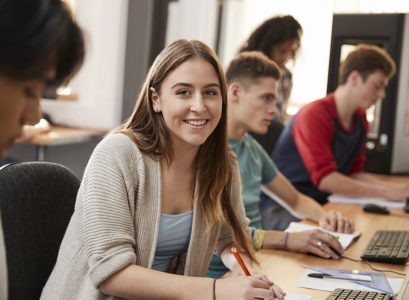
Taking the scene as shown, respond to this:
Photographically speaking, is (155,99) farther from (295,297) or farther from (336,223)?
(336,223)

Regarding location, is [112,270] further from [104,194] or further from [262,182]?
[262,182]

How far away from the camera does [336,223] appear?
6.36 feet

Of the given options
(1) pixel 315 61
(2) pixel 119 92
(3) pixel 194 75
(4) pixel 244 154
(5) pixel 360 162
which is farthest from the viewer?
(2) pixel 119 92

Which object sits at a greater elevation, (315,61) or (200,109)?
(315,61)

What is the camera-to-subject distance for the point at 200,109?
138cm

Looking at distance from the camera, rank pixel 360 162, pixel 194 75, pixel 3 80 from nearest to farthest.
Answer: pixel 3 80 < pixel 194 75 < pixel 360 162

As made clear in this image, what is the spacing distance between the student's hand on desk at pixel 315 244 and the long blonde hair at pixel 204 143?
177 millimetres

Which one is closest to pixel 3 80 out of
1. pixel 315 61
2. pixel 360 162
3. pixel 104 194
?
pixel 104 194

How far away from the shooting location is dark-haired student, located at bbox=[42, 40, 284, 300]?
1.19 meters

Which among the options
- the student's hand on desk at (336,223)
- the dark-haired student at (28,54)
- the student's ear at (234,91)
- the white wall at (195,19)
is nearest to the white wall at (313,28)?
the white wall at (195,19)

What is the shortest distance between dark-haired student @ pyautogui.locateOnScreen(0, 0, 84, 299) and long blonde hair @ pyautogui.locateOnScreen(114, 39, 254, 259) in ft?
2.38

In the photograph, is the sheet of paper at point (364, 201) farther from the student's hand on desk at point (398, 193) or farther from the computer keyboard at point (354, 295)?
the computer keyboard at point (354, 295)

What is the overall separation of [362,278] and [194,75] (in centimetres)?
65

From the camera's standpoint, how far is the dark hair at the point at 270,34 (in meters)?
2.95
